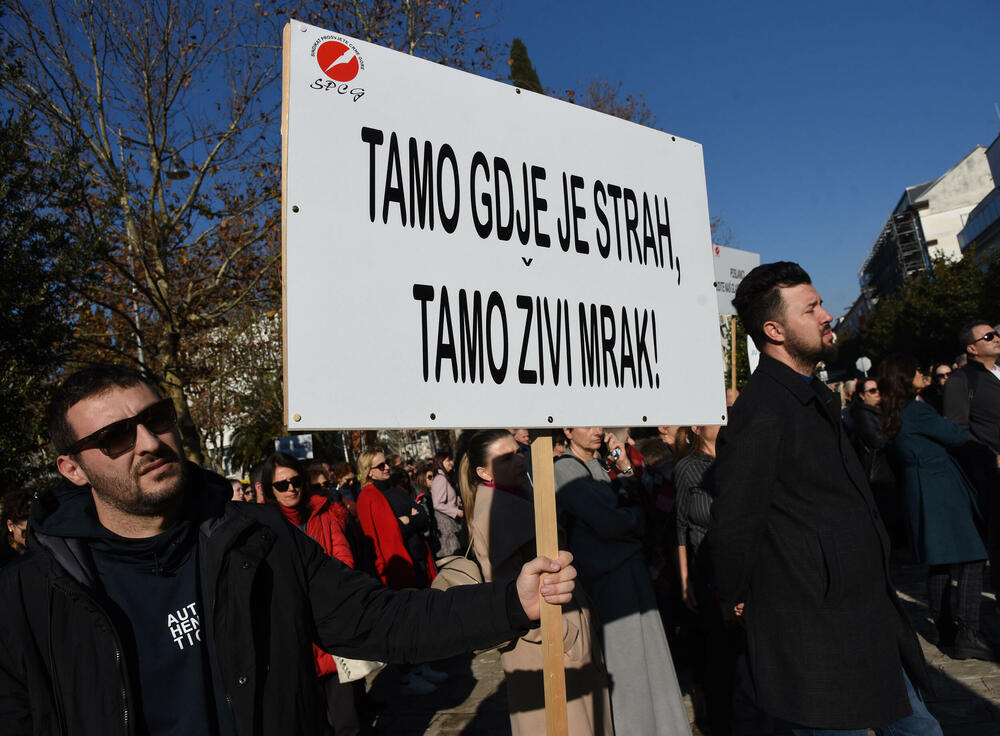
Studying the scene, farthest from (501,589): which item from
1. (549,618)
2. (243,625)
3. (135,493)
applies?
(135,493)

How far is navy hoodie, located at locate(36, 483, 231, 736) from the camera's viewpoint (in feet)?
5.68

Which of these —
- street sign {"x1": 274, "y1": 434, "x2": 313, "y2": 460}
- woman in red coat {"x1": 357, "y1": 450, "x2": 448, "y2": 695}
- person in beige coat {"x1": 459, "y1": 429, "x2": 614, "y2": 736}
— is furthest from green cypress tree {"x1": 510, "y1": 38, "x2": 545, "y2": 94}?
person in beige coat {"x1": 459, "y1": 429, "x2": 614, "y2": 736}

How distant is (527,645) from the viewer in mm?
3230

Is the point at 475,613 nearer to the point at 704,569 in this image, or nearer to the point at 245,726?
the point at 245,726

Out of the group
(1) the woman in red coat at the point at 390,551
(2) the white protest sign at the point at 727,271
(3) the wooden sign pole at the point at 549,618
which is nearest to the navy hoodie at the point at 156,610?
(3) the wooden sign pole at the point at 549,618

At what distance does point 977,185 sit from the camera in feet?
236

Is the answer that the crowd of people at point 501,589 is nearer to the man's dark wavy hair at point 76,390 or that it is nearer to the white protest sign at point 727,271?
the man's dark wavy hair at point 76,390

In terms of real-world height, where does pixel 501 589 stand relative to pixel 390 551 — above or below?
above

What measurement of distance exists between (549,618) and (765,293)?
1.51 meters

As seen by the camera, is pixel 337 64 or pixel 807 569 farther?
pixel 807 569

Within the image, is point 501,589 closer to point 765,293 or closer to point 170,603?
point 170,603

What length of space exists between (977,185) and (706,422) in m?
84.3

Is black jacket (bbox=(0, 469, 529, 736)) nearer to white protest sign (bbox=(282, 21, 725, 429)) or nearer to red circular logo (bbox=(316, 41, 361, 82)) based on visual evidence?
white protest sign (bbox=(282, 21, 725, 429))

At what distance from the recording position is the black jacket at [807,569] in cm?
231
